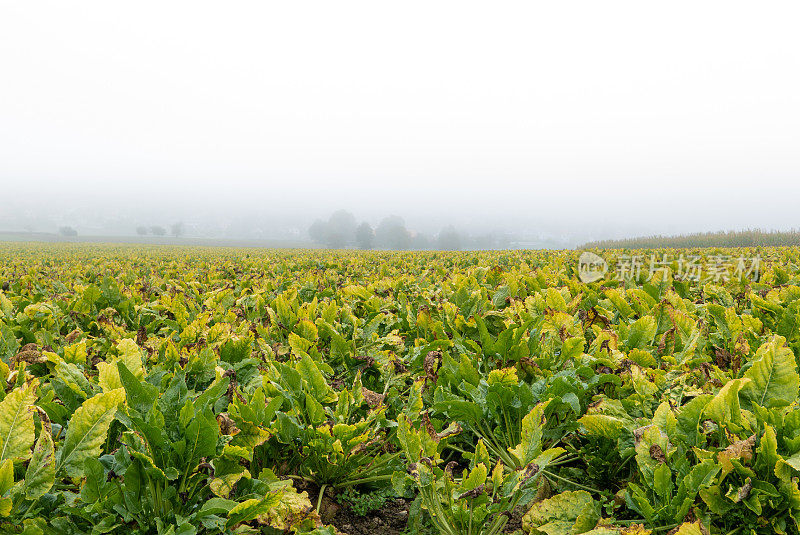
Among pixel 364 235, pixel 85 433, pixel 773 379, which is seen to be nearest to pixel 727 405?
pixel 773 379

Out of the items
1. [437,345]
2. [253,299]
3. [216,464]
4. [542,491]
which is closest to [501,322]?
[437,345]

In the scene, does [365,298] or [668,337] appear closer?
[668,337]

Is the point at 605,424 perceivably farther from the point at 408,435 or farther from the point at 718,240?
the point at 718,240

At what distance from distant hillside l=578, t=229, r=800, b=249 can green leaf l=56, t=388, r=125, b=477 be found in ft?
98.9

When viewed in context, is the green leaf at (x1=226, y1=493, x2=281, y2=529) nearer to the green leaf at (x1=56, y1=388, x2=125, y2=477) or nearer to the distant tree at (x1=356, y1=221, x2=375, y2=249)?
the green leaf at (x1=56, y1=388, x2=125, y2=477)

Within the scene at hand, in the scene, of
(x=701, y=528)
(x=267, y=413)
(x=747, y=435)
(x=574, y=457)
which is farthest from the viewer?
(x=574, y=457)

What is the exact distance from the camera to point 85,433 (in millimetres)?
1403

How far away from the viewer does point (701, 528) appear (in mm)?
1268

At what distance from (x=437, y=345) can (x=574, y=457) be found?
908 millimetres

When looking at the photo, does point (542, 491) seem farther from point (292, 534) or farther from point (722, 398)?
point (292, 534)

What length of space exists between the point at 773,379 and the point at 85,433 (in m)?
2.52

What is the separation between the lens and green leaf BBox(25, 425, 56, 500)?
4.31 feet

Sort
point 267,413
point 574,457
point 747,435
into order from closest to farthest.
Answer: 1. point 747,435
2. point 267,413
3. point 574,457

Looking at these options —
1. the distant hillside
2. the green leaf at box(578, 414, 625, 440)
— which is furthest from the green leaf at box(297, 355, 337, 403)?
the distant hillside
